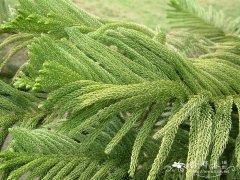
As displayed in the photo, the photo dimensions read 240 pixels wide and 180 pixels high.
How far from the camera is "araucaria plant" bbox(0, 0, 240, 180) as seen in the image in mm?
1170

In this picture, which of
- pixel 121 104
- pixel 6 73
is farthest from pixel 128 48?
pixel 6 73

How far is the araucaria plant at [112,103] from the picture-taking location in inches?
46.1

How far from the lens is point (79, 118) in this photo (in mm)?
1225

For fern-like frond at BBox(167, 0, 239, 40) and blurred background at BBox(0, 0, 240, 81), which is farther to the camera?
blurred background at BBox(0, 0, 240, 81)

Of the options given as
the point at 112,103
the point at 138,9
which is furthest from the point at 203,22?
the point at 138,9

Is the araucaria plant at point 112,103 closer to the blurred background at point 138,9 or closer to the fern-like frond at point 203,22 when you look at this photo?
the fern-like frond at point 203,22

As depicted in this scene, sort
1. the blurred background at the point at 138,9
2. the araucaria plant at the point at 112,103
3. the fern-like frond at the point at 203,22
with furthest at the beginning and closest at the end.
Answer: the blurred background at the point at 138,9 → the fern-like frond at the point at 203,22 → the araucaria plant at the point at 112,103

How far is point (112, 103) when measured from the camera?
1.25 meters

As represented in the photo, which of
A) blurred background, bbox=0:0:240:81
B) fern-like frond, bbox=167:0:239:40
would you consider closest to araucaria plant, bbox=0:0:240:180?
fern-like frond, bbox=167:0:239:40

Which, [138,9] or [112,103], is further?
[138,9]

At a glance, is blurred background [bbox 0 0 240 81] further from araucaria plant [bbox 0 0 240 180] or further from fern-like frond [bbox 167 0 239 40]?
araucaria plant [bbox 0 0 240 180]

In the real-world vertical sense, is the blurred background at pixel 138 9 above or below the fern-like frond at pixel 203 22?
below

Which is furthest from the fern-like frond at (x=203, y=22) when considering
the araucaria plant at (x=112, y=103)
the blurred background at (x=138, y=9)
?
the blurred background at (x=138, y=9)

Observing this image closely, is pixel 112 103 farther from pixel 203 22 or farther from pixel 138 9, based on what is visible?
pixel 138 9
